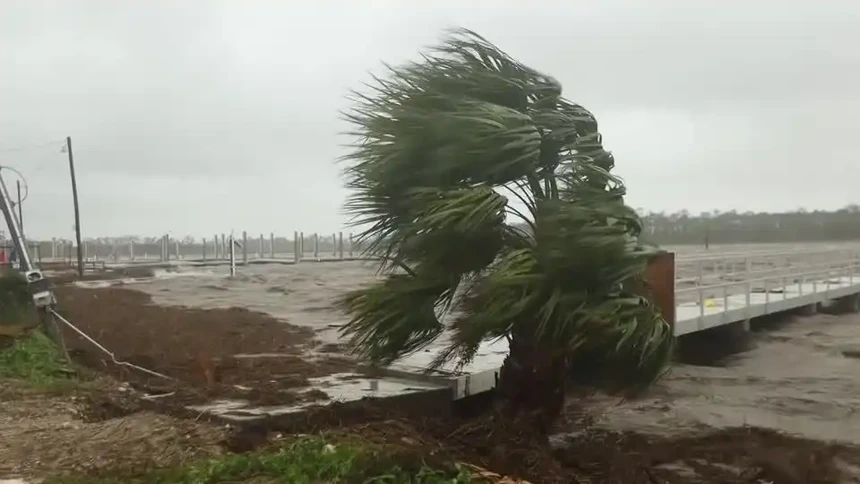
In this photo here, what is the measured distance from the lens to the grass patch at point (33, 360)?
8.47 meters

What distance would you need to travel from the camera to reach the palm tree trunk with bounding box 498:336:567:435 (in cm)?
711

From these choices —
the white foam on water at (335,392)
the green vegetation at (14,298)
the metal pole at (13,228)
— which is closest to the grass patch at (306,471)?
the white foam on water at (335,392)

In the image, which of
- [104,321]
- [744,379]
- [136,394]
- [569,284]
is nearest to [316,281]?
[104,321]

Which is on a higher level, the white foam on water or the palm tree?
the palm tree

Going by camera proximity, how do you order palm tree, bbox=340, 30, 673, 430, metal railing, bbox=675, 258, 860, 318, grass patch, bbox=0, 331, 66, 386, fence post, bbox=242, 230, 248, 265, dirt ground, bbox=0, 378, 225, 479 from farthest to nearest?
fence post, bbox=242, 230, 248, 265
metal railing, bbox=675, 258, 860, 318
grass patch, bbox=0, 331, 66, 386
palm tree, bbox=340, 30, 673, 430
dirt ground, bbox=0, 378, 225, 479

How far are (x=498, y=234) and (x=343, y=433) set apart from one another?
2008mm

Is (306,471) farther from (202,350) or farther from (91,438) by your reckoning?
(202,350)

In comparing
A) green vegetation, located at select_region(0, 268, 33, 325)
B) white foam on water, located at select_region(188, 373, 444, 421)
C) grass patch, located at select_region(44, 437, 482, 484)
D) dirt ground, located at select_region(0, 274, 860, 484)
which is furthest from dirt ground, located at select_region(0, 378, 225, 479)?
green vegetation, located at select_region(0, 268, 33, 325)

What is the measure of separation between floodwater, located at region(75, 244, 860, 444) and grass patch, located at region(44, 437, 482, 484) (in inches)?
96.9

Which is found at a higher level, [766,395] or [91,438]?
[91,438]

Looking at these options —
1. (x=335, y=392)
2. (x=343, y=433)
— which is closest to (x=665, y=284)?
(x=335, y=392)

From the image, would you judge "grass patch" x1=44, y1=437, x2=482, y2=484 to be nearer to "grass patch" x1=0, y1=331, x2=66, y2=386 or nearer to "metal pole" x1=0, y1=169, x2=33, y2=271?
"grass patch" x1=0, y1=331, x2=66, y2=386

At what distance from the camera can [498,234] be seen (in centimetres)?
668

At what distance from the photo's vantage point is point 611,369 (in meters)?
6.60
